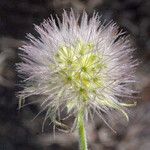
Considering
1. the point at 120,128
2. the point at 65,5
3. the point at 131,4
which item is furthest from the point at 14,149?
the point at 131,4

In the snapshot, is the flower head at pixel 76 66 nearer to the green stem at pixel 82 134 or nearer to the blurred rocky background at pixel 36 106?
the green stem at pixel 82 134

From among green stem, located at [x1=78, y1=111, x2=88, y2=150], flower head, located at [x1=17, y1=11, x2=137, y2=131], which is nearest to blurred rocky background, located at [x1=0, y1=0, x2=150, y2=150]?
flower head, located at [x1=17, y1=11, x2=137, y2=131]

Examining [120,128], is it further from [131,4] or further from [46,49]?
[46,49]

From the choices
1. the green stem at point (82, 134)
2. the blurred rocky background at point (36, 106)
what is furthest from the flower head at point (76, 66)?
the blurred rocky background at point (36, 106)

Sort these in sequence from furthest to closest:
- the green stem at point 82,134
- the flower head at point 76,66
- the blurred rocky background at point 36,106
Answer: the blurred rocky background at point 36,106
the flower head at point 76,66
the green stem at point 82,134

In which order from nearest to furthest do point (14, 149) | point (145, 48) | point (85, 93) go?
point (85, 93), point (14, 149), point (145, 48)

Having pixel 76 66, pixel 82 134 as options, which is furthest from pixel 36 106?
pixel 82 134

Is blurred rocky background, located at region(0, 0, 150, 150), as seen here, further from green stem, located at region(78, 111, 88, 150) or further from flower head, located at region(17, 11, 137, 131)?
green stem, located at region(78, 111, 88, 150)
